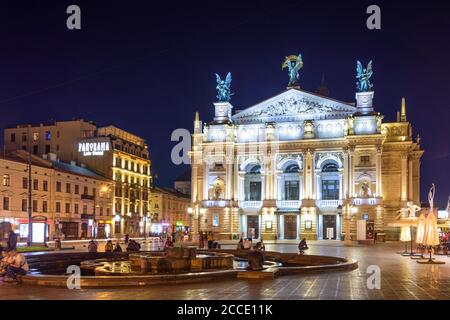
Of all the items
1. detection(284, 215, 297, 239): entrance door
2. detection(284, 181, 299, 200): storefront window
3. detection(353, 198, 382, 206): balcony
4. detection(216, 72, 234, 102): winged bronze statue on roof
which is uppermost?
detection(216, 72, 234, 102): winged bronze statue on roof

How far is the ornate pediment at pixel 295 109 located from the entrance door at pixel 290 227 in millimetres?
14355

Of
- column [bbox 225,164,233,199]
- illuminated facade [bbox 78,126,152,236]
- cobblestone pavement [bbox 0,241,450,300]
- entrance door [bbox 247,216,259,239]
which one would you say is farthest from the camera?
illuminated facade [bbox 78,126,152,236]

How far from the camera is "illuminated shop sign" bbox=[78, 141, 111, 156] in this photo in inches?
3216

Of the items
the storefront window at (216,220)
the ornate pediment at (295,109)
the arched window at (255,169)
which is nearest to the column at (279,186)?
the arched window at (255,169)

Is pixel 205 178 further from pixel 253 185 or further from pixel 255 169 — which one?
pixel 255 169

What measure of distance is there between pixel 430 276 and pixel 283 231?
2213 inches

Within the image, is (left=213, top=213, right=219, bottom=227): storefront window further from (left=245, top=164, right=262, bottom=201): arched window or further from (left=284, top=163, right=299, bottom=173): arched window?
(left=284, top=163, right=299, bottom=173): arched window

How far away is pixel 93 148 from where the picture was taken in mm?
81875

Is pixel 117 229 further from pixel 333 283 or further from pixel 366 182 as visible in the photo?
pixel 333 283

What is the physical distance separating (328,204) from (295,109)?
14614mm

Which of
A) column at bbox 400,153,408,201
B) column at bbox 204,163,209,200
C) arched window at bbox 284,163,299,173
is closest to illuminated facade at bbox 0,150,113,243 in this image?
column at bbox 204,163,209,200

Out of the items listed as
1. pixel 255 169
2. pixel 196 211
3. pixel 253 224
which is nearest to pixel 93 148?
pixel 196 211

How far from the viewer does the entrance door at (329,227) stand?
73500mm

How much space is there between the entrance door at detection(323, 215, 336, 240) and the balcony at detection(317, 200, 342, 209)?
4.45ft
